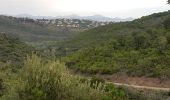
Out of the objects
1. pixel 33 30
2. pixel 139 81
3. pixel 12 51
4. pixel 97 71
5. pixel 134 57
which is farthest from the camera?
pixel 33 30

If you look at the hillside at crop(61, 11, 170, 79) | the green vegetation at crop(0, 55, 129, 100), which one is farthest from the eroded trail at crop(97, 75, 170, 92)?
the green vegetation at crop(0, 55, 129, 100)

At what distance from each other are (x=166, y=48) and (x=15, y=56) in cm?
1916

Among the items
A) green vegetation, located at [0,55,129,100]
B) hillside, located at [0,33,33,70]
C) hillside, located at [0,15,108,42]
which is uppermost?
green vegetation, located at [0,55,129,100]

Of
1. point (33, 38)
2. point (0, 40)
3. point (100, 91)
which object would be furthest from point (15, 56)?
point (33, 38)

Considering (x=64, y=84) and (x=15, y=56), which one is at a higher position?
(x=64, y=84)

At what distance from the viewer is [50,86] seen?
19.1 metres

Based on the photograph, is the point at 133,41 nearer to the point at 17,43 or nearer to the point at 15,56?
the point at 15,56

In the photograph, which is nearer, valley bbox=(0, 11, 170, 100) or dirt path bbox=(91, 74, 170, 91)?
valley bbox=(0, 11, 170, 100)

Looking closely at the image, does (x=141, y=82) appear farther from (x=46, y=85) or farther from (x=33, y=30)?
(x=33, y=30)

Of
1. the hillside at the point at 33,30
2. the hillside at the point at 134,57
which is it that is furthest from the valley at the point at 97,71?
the hillside at the point at 33,30

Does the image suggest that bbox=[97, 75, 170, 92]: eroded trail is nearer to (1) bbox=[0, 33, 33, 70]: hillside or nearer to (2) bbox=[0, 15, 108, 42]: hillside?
(1) bbox=[0, 33, 33, 70]: hillside

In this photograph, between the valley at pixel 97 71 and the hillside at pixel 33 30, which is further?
the hillside at pixel 33 30

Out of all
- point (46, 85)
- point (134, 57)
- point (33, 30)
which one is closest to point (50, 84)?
point (46, 85)

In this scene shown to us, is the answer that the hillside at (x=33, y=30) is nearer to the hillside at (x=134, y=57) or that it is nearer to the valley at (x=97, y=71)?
the valley at (x=97, y=71)
